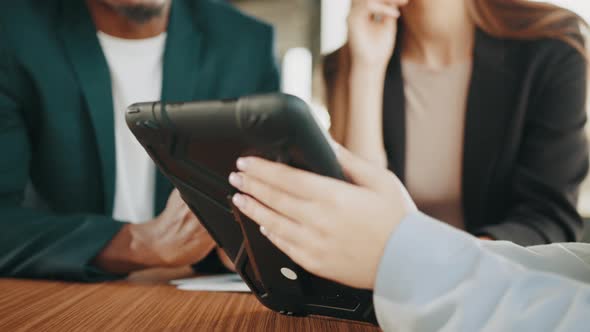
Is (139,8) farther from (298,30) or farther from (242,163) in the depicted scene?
(298,30)

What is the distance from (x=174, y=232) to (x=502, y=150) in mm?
788

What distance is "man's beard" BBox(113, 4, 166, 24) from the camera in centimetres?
100

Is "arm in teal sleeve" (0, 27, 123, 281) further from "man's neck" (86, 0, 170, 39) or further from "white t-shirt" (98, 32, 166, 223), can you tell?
"man's neck" (86, 0, 170, 39)

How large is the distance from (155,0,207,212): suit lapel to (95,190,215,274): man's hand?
0.91 feet

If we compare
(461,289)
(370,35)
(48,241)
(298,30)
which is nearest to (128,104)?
(48,241)

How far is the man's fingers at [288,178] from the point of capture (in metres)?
0.30

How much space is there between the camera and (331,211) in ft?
0.98

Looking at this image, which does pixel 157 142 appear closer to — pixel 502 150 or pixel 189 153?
pixel 189 153

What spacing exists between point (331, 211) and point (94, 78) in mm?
770

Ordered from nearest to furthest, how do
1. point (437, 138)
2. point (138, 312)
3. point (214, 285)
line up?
point (138, 312) < point (214, 285) < point (437, 138)

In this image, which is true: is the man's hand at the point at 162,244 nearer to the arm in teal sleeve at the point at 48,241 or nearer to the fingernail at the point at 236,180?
the arm in teal sleeve at the point at 48,241

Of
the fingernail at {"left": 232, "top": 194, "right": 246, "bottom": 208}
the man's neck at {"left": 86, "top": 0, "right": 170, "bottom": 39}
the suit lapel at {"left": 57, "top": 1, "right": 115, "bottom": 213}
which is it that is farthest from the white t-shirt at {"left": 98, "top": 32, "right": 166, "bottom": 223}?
the fingernail at {"left": 232, "top": 194, "right": 246, "bottom": 208}

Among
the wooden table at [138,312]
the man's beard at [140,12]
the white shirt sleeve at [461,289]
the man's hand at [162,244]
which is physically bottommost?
the man's hand at [162,244]

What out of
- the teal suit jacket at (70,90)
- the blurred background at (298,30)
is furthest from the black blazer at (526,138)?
the blurred background at (298,30)
